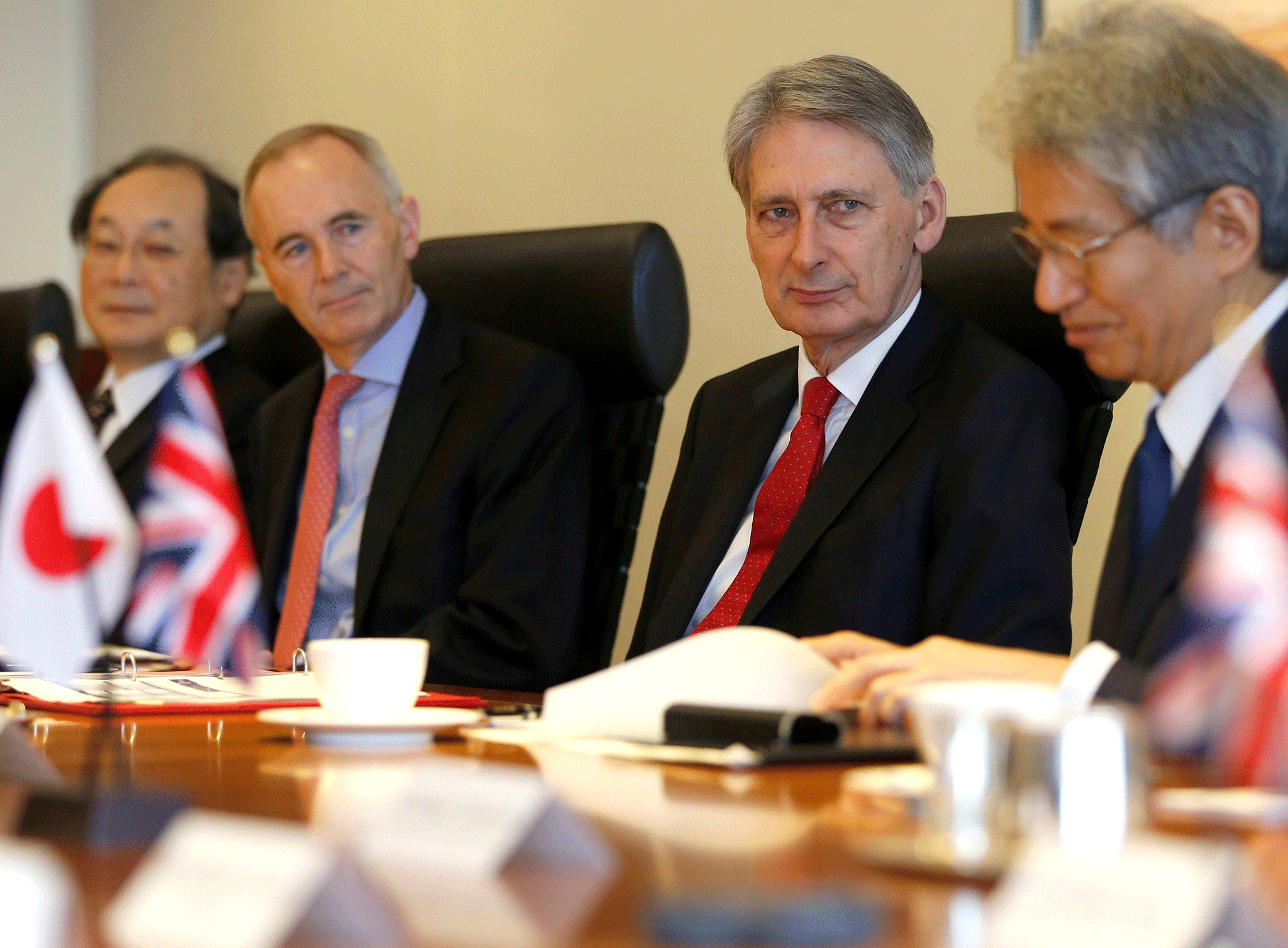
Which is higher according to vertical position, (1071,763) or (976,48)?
(976,48)

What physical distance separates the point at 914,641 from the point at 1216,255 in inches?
25.8

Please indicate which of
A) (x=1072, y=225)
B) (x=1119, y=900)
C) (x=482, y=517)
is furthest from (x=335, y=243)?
(x=1119, y=900)

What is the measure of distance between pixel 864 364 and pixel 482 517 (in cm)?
72

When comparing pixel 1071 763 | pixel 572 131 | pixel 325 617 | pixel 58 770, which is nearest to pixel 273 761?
→ pixel 58 770

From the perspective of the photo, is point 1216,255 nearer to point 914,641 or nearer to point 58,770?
point 914,641

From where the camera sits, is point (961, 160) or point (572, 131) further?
point (572, 131)

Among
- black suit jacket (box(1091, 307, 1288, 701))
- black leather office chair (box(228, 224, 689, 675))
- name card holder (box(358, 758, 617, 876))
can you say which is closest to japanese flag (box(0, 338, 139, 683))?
name card holder (box(358, 758, 617, 876))

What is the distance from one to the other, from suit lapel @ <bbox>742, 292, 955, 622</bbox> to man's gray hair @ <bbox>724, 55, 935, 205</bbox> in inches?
8.7

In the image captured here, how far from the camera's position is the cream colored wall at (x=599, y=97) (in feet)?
9.49

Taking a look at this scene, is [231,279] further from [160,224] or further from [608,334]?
[608,334]

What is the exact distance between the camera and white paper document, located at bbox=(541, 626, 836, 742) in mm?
1161

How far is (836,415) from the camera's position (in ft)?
6.92

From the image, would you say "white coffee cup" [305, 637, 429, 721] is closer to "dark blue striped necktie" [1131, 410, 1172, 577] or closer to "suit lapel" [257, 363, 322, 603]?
"dark blue striped necktie" [1131, 410, 1172, 577]

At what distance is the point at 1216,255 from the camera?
146 cm
